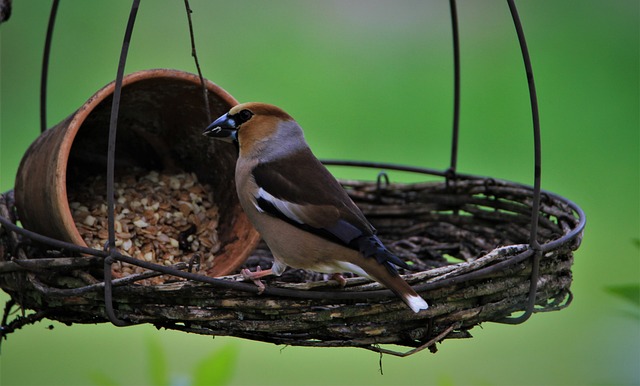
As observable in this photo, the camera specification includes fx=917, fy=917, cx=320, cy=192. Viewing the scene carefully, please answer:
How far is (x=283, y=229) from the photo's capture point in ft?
7.80

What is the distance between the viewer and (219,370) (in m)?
1.70

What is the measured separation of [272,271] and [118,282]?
378 mm

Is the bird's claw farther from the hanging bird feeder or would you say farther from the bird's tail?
the bird's tail

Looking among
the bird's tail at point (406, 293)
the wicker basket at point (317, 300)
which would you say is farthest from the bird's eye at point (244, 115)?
the bird's tail at point (406, 293)

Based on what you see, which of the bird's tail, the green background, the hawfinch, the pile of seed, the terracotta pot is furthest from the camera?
the green background

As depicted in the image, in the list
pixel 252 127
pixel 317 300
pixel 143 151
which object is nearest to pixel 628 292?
pixel 317 300

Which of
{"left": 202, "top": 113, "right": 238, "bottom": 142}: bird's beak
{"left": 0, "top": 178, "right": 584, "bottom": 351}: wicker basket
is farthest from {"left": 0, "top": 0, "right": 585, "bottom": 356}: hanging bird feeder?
{"left": 202, "top": 113, "right": 238, "bottom": 142}: bird's beak

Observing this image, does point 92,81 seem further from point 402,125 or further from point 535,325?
point 535,325

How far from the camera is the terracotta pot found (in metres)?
2.62

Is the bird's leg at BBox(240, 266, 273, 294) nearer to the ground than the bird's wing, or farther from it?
nearer to the ground

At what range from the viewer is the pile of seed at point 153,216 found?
9.43 ft

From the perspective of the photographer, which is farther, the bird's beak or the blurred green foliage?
the bird's beak

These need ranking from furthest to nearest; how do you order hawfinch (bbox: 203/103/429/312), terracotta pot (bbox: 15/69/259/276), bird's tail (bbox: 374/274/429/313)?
terracotta pot (bbox: 15/69/259/276), hawfinch (bbox: 203/103/429/312), bird's tail (bbox: 374/274/429/313)

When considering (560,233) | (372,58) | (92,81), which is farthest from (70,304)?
(372,58)
